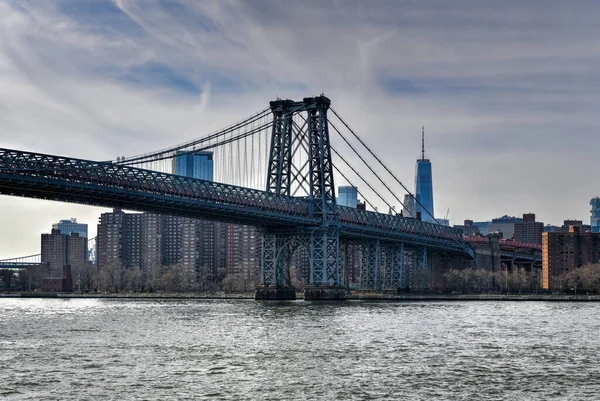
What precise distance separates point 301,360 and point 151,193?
58092mm

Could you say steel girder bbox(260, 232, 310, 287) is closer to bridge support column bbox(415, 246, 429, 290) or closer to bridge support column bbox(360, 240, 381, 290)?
bridge support column bbox(360, 240, 381, 290)

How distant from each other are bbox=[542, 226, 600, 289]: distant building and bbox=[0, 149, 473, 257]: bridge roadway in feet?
185

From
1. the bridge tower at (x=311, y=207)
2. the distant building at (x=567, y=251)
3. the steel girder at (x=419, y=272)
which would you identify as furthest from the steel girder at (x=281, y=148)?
the distant building at (x=567, y=251)

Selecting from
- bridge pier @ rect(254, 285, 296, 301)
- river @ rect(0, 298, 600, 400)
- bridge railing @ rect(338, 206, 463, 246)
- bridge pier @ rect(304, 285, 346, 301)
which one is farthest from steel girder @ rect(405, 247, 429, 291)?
river @ rect(0, 298, 600, 400)

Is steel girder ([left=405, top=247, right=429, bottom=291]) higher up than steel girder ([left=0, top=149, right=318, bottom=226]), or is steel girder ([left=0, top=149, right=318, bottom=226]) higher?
steel girder ([left=0, top=149, right=318, bottom=226])

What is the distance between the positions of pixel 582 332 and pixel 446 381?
29.5 m

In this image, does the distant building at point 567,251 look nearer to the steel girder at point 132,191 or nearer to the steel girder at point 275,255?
the steel girder at point 275,255

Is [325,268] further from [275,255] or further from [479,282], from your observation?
[479,282]

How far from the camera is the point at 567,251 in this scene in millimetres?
190625

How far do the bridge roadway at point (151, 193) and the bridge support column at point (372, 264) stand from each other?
672cm

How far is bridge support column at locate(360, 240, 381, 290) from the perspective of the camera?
506ft

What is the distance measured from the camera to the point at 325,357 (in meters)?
50.2

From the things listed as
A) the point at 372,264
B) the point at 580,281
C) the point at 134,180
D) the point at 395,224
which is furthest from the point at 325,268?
the point at 580,281

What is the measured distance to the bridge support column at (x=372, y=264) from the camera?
506 feet
